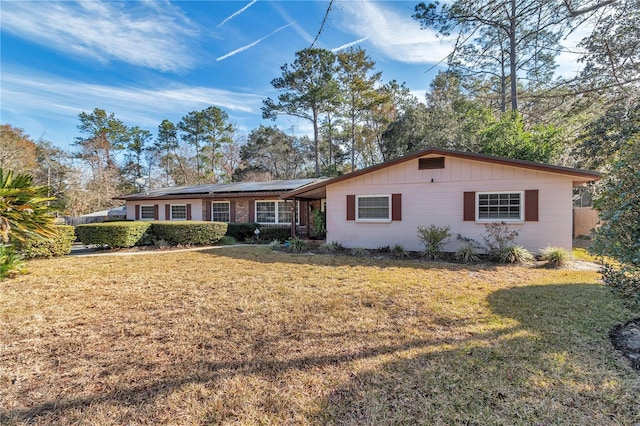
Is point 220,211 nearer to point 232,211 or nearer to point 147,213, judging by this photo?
point 232,211

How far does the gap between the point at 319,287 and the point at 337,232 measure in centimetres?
538

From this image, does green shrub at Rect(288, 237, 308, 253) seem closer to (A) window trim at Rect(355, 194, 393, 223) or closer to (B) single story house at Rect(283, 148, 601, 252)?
(B) single story house at Rect(283, 148, 601, 252)

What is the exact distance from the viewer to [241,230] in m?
14.8

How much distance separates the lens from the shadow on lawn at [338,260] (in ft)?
25.7

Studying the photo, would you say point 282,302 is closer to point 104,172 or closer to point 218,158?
point 218,158

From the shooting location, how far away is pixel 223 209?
16.5m

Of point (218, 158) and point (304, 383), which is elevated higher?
point (218, 158)

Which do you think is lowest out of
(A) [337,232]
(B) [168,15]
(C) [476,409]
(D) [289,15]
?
(C) [476,409]

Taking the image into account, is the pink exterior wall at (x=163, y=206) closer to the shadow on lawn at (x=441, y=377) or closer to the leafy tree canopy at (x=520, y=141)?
the shadow on lawn at (x=441, y=377)

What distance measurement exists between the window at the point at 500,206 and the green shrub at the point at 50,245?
13.0 meters

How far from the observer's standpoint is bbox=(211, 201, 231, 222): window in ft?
53.8

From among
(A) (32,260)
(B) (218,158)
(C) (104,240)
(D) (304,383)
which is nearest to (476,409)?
(D) (304,383)

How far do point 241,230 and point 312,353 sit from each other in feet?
40.5

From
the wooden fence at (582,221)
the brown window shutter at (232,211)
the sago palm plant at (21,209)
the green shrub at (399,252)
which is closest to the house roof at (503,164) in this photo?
the green shrub at (399,252)
